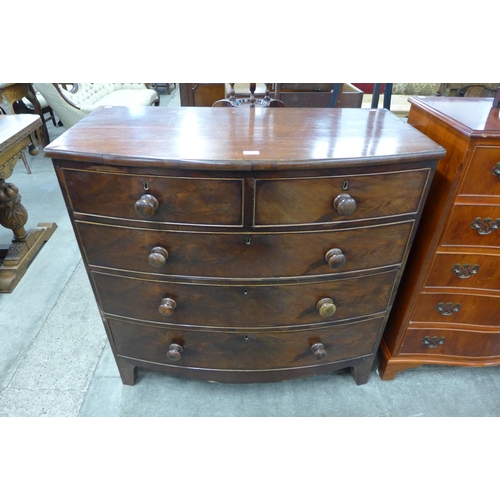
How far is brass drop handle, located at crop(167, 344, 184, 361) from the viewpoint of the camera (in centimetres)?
118

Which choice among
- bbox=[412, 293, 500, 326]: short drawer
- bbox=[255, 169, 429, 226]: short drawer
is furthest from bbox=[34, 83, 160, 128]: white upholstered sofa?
bbox=[412, 293, 500, 326]: short drawer

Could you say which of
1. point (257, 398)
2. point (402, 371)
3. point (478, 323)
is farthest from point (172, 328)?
point (478, 323)

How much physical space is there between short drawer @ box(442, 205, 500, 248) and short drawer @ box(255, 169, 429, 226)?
0.63 feet

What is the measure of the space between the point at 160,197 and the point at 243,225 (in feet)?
0.74

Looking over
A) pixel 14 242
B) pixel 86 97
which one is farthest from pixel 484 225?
pixel 86 97

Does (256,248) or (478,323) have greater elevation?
(256,248)

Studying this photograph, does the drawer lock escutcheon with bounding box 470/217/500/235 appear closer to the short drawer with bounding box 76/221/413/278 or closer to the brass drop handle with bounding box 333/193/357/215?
the short drawer with bounding box 76/221/413/278

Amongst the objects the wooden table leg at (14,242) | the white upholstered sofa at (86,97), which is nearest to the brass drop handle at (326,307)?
the wooden table leg at (14,242)

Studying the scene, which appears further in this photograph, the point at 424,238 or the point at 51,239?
the point at 51,239

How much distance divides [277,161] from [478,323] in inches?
41.2

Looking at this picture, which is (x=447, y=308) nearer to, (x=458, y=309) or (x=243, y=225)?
(x=458, y=309)

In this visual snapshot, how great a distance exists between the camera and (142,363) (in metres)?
1.31

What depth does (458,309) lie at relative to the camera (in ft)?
4.15

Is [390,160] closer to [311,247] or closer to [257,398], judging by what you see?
[311,247]
